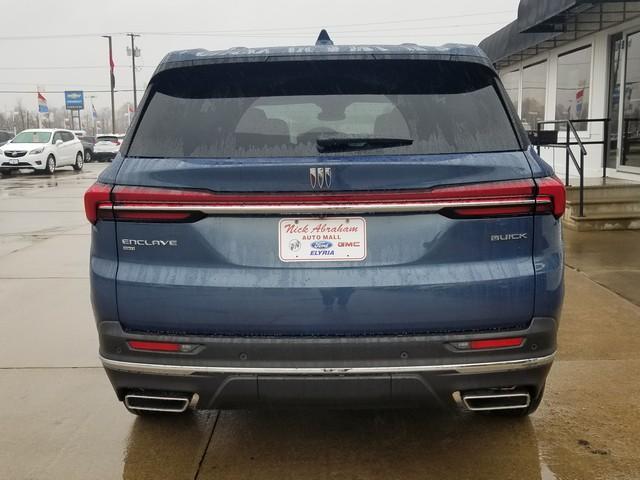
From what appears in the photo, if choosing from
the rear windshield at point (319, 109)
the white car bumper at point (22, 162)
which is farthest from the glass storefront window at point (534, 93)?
the white car bumper at point (22, 162)

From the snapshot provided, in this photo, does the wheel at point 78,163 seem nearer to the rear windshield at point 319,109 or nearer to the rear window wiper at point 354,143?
the rear windshield at point 319,109

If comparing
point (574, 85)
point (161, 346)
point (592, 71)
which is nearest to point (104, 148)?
point (574, 85)

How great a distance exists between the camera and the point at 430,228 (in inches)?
102

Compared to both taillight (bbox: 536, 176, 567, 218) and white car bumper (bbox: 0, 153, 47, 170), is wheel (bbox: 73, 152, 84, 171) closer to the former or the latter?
white car bumper (bbox: 0, 153, 47, 170)

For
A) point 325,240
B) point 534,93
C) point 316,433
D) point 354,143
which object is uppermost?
point 534,93

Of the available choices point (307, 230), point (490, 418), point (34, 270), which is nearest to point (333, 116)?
point (307, 230)

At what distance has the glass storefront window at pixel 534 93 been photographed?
16.1 meters

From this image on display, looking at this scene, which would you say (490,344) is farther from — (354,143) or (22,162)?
(22,162)

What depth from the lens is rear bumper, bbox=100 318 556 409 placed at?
2.59 meters

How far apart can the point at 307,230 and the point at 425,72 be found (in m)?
0.89

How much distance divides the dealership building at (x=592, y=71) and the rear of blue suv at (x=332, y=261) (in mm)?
7985

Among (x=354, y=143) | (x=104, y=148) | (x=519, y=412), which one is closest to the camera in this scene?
(x=354, y=143)

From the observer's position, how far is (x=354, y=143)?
2664 mm

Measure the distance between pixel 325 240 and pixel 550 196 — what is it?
92cm
